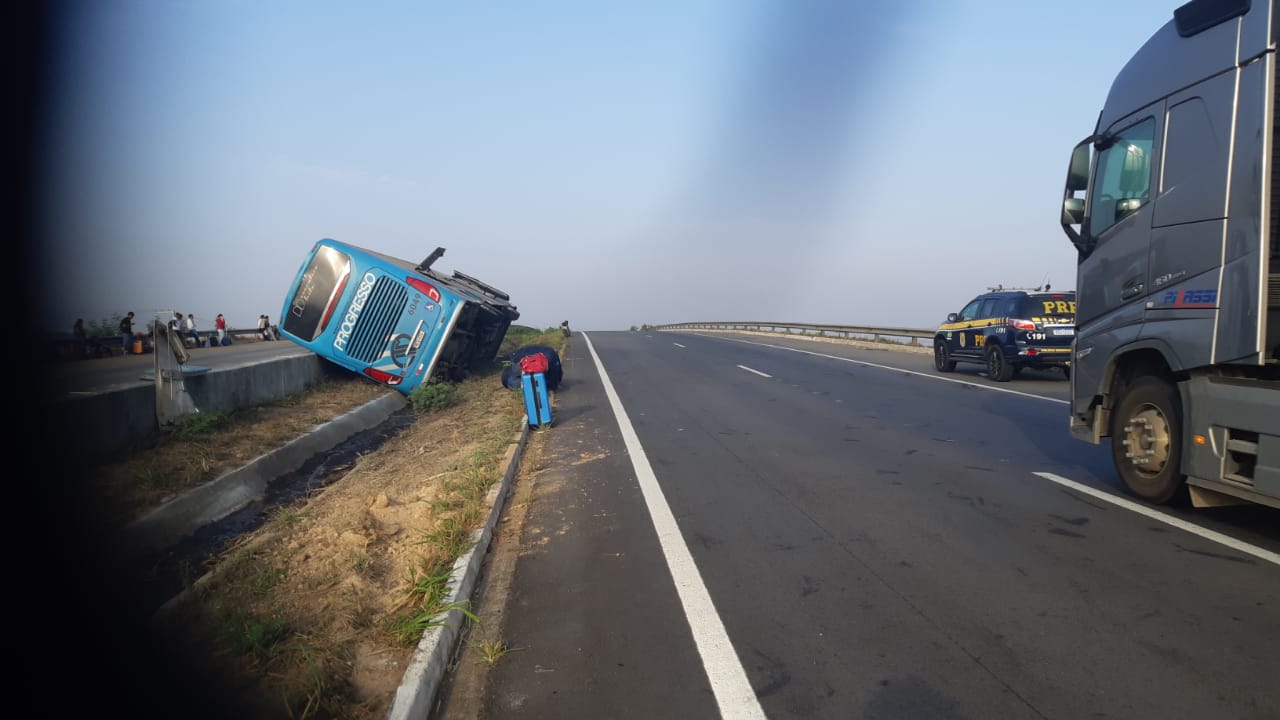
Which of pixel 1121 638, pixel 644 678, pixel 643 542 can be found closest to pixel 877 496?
pixel 643 542

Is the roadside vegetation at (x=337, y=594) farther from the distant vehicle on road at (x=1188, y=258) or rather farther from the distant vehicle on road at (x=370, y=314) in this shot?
the distant vehicle on road at (x=370, y=314)

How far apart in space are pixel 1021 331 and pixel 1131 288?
9326 millimetres

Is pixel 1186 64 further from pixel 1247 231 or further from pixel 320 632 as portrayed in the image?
pixel 320 632

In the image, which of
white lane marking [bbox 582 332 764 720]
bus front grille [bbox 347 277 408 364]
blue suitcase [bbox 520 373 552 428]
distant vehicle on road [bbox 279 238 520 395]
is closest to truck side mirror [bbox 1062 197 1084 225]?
white lane marking [bbox 582 332 764 720]

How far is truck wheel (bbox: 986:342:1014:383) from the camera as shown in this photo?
49.4 ft

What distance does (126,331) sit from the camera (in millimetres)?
22875

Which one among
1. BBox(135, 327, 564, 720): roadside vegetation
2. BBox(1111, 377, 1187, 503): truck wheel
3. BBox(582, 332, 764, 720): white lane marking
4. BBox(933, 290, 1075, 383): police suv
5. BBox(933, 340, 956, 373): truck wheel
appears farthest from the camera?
BBox(933, 340, 956, 373): truck wheel

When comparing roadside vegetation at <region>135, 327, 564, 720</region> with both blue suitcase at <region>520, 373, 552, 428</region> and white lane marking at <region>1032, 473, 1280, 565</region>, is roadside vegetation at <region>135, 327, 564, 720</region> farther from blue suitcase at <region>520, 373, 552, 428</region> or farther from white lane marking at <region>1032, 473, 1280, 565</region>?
white lane marking at <region>1032, 473, 1280, 565</region>

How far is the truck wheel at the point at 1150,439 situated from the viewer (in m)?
5.68

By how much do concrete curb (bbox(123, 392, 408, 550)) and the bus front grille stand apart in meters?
2.48

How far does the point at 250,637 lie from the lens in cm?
377

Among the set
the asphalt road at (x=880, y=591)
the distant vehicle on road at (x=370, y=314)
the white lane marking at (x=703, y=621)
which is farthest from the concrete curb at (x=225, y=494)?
the white lane marking at (x=703, y=621)

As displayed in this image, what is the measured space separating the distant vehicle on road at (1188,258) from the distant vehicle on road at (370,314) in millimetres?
10424

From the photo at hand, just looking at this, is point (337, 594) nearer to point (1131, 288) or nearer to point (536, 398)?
point (536, 398)
